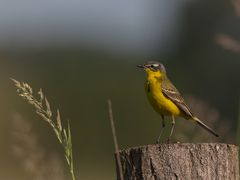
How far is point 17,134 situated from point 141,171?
4.36ft

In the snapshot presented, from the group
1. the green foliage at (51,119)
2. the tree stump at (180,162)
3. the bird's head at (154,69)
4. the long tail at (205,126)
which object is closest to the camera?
the green foliage at (51,119)

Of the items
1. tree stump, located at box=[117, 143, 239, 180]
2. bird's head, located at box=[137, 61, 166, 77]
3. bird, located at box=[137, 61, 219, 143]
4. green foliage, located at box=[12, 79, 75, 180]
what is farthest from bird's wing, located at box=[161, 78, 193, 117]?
green foliage, located at box=[12, 79, 75, 180]

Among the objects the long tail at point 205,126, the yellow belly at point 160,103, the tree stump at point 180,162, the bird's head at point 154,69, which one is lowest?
the tree stump at point 180,162

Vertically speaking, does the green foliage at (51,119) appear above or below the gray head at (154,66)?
below

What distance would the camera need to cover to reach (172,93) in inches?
357

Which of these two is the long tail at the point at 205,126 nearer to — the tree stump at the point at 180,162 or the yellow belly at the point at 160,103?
the yellow belly at the point at 160,103

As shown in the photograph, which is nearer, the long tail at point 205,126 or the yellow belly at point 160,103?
the long tail at point 205,126

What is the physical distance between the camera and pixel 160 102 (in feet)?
29.4

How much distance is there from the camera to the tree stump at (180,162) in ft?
17.6

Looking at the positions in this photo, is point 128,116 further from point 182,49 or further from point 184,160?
point 184,160

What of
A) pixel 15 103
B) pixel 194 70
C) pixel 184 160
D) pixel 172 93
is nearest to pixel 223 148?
pixel 184 160

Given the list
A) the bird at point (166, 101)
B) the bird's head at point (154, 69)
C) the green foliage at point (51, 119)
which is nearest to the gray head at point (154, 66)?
the bird's head at point (154, 69)

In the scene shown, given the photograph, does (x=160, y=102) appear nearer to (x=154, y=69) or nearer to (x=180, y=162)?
(x=154, y=69)

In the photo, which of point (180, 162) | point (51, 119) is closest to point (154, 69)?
point (180, 162)
